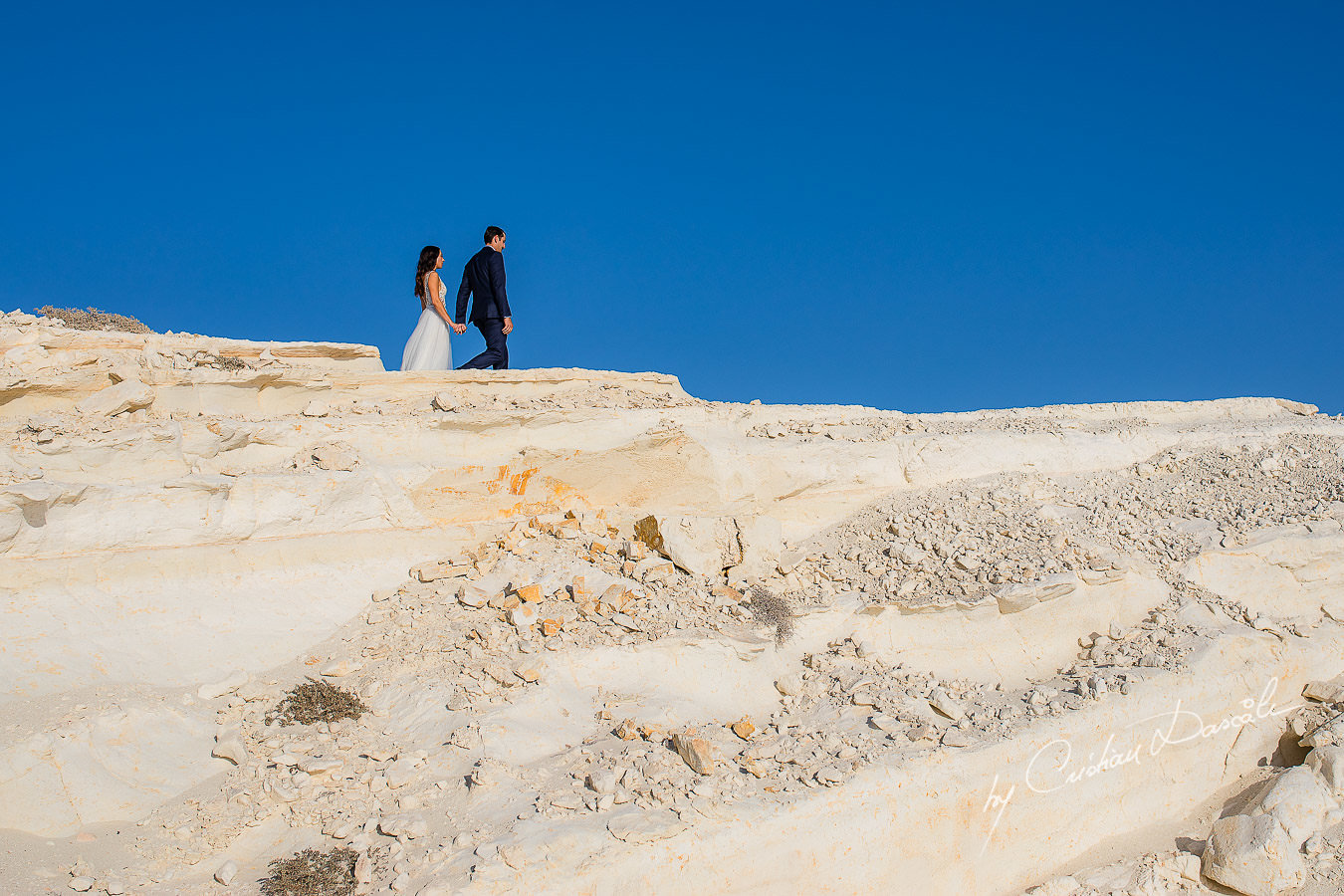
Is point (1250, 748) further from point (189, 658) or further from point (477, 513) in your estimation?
point (189, 658)

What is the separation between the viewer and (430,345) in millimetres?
10352

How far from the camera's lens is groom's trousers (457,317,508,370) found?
34.0 ft

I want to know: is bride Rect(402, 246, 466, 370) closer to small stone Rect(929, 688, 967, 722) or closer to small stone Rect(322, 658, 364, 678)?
small stone Rect(322, 658, 364, 678)

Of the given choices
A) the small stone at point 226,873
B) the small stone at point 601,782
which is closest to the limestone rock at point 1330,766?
the small stone at point 601,782

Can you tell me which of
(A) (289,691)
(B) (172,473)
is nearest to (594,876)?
(A) (289,691)

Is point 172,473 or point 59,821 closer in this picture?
point 59,821

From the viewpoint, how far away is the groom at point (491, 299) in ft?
33.9

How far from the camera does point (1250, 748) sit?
7863 millimetres

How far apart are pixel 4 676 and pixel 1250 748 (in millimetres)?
10312

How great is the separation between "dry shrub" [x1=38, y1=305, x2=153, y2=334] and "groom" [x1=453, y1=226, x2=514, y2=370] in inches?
149

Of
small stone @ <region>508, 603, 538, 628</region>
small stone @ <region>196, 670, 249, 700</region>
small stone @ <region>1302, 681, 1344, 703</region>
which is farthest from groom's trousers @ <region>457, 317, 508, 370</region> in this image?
small stone @ <region>1302, 681, 1344, 703</region>

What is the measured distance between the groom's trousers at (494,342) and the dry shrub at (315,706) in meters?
4.79

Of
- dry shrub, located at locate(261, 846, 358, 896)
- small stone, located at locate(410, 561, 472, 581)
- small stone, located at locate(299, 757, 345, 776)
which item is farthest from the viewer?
small stone, located at locate(410, 561, 472, 581)

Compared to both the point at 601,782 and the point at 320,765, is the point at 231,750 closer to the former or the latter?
the point at 320,765
